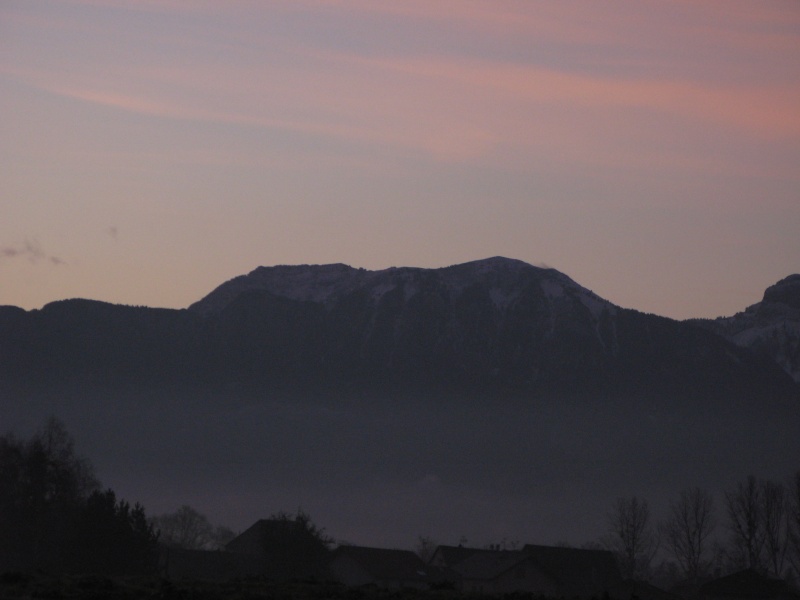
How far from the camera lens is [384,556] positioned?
108250mm

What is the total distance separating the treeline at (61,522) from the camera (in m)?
82.0

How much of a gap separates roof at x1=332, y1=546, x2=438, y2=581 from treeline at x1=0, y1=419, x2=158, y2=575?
61.8 feet

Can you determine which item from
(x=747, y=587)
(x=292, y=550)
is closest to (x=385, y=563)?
(x=292, y=550)

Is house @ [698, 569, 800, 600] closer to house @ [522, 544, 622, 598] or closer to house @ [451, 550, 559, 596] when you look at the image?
house @ [522, 544, 622, 598]

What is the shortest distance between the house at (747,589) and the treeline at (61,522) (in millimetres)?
41913

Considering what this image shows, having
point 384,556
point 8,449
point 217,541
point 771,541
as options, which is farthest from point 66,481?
point 217,541

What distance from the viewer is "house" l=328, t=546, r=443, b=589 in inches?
3954

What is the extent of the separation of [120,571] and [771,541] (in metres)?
70.8

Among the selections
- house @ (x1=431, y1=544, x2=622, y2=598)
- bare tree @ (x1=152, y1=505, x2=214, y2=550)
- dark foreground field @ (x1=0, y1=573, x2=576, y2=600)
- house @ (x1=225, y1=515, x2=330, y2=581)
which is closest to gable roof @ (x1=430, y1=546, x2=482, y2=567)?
house @ (x1=431, y1=544, x2=622, y2=598)

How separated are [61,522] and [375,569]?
2525cm

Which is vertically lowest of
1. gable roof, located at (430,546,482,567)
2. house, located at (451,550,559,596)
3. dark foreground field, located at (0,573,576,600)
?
dark foreground field, located at (0,573,576,600)

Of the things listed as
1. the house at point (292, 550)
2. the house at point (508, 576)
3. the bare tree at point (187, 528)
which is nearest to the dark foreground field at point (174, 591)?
the house at point (292, 550)

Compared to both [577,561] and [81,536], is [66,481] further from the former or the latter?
[577,561]

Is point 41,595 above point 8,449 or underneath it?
underneath
